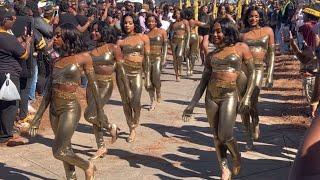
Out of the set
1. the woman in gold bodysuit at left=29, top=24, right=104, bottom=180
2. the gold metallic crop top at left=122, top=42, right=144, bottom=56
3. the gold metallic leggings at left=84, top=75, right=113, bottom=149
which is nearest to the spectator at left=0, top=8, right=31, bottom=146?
the gold metallic leggings at left=84, top=75, right=113, bottom=149

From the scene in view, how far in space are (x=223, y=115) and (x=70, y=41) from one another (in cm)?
180

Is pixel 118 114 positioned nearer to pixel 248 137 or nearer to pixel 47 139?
pixel 47 139

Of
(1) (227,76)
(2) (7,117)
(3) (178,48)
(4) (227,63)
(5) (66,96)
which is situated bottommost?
(3) (178,48)

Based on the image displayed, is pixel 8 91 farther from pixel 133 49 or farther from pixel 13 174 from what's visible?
pixel 133 49

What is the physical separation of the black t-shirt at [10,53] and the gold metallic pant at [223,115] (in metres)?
3.17

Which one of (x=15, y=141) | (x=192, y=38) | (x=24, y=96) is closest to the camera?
(x=15, y=141)

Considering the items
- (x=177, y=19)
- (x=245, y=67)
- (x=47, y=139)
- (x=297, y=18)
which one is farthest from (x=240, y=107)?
(x=297, y=18)

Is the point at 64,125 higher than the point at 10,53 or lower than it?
lower

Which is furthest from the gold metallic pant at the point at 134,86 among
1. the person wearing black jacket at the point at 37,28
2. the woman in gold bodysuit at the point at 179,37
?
the woman in gold bodysuit at the point at 179,37

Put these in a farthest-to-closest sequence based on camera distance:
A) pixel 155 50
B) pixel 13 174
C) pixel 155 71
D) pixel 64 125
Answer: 1. pixel 155 50
2. pixel 155 71
3. pixel 13 174
4. pixel 64 125

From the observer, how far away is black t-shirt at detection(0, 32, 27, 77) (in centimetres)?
723

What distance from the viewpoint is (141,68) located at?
8.06 m

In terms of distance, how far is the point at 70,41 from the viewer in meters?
5.45

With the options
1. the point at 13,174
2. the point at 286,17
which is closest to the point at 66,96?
the point at 13,174
